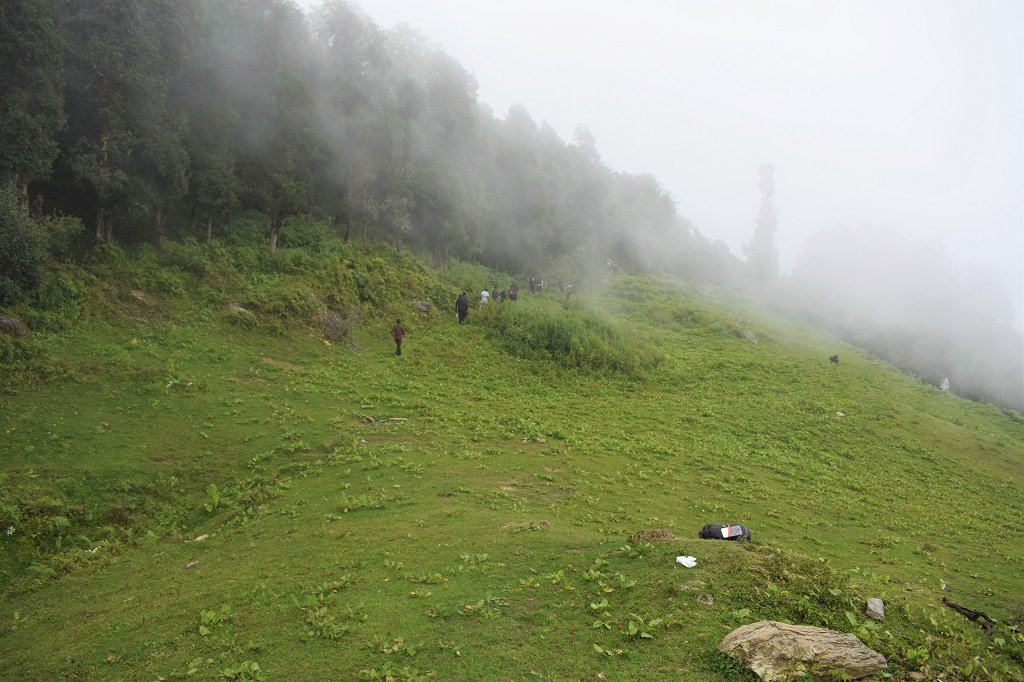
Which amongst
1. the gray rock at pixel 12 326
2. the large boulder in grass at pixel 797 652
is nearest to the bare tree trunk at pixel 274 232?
the gray rock at pixel 12 326

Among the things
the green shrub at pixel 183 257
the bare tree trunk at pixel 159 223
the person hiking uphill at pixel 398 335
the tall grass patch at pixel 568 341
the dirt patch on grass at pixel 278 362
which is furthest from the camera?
the tall grass patch at pixel 568 341

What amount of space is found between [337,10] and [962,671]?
4393cm

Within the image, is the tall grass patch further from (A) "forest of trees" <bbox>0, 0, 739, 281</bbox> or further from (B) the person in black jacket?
(A) "forest of trees" <bbox>0, 0, 739, 281</bbox>

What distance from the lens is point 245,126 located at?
32.9 m

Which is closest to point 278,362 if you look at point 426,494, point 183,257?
point 183,257

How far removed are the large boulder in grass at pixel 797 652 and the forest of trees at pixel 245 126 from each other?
26872 mm

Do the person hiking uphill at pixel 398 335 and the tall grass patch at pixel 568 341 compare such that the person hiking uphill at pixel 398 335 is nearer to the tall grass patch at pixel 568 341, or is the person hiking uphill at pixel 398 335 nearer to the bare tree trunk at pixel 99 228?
the tall grass patch at pixel 568 341

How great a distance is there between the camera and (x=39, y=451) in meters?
15.5

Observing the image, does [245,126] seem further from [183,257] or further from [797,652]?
[797,652]

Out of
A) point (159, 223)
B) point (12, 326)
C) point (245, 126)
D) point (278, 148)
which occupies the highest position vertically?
point (245, 126)

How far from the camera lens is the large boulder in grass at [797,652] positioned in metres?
8.66

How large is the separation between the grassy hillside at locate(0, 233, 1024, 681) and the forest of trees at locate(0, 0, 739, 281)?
3.65 m

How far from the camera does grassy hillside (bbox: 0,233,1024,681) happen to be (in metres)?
9.96

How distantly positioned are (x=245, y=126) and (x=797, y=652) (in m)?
35.1
